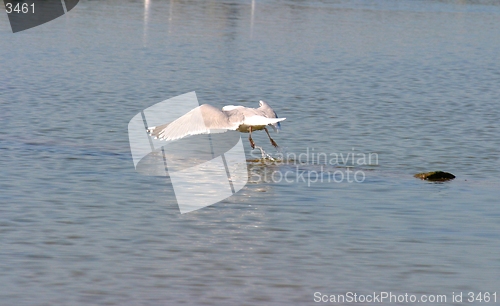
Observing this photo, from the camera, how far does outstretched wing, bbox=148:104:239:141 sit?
1262 cm

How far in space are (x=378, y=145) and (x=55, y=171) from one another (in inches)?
205

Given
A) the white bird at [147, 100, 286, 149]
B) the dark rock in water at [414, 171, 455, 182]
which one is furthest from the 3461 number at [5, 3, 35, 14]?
the dark rock in water at [414, 171, 455, 182]

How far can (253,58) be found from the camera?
88.3ft

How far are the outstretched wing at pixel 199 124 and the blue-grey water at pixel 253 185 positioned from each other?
71cm

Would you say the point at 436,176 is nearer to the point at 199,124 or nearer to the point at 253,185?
the point at 253,185

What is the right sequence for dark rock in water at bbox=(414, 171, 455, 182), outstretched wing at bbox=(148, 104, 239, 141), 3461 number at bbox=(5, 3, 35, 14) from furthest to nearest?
3461 number at bbox=(5, 3, 35, 14) < outstretched wing at bbox=(148, 104, 239, 141) < dark rock in water at bbox=(414, 171, 455, 182)

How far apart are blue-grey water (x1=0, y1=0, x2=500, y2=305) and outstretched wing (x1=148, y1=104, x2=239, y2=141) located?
708 millimetres

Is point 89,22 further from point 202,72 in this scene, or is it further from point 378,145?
point 378,145

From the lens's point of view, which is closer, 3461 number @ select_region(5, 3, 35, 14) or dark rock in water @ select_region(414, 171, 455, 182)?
dark rock in water @ select_region(414, 171, 455, 182)

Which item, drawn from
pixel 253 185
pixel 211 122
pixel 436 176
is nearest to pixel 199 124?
pixel 211 122

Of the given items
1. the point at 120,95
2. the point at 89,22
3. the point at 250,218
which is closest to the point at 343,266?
the point at 250,218

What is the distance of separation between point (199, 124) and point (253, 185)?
1218 mm

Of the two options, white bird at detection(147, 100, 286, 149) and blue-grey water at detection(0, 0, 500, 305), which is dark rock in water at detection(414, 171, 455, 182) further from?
white bird at detection(147, 100, 286, 149)

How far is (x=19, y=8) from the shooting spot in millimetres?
41156
